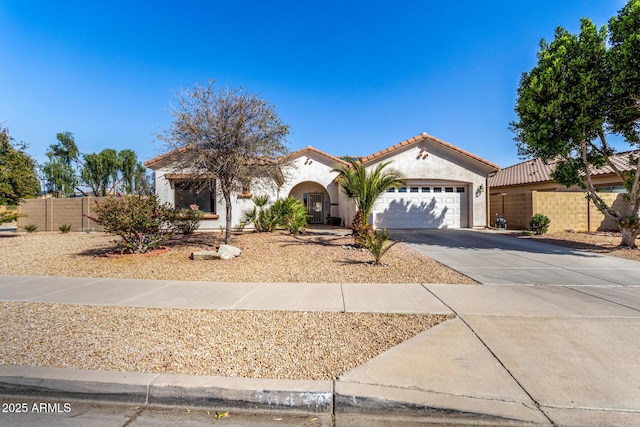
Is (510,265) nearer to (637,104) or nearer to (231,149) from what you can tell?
(637,104)

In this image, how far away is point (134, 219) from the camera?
9164 mm

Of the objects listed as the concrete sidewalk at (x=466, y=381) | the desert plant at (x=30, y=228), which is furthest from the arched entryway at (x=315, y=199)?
the concrete sidewalk at (x=466, y=381)

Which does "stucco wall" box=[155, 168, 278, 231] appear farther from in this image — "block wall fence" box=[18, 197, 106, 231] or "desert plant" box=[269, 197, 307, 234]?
"block wall fence" box=[18, 197, 106, 231]

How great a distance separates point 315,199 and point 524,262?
16.0 m

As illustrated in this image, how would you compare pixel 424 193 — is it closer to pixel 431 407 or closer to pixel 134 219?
pixel 134 219

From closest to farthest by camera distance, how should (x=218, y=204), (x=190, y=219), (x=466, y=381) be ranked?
1. (x=466, y=381)
2. (x=190, y=219)
3. (x=218, y=204)

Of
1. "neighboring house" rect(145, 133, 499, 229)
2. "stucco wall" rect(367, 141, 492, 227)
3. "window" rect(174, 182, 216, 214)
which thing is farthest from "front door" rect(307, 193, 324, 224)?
"window" rect(174, 182, 216, 214)

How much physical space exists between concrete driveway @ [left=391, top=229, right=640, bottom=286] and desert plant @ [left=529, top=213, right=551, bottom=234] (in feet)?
8.18

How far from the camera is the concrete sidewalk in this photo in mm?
2594

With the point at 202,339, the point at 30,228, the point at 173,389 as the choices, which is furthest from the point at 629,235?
the point at 30,228

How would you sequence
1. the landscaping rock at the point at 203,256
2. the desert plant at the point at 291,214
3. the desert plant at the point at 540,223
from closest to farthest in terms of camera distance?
1. the landscaping rock at the point at 203,256
2. the desert plant at the point at 291,214
3. the desert plant at the point at 540,223

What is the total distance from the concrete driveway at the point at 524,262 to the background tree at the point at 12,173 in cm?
1816

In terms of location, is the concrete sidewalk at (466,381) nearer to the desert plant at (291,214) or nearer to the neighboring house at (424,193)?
the desert plant at (291,214)

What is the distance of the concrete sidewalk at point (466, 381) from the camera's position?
259 cm
